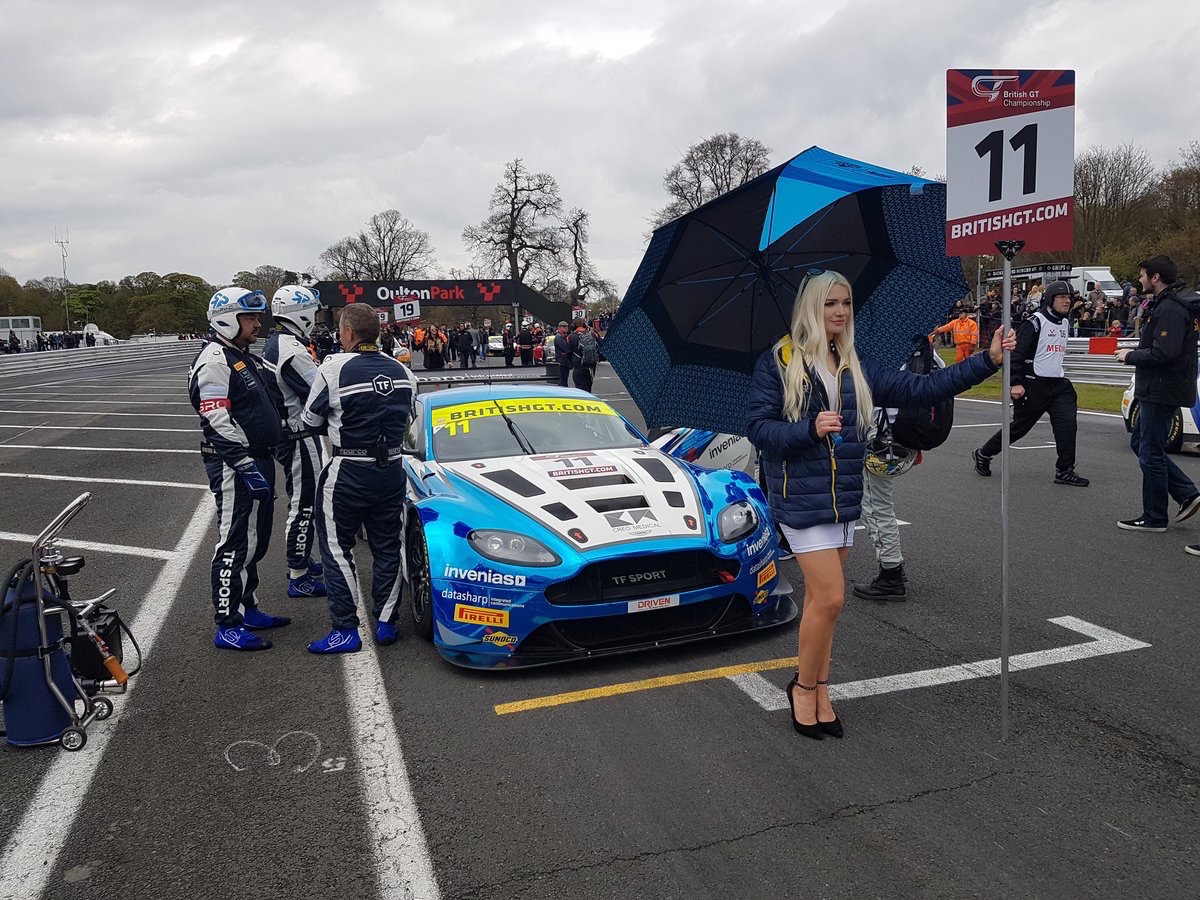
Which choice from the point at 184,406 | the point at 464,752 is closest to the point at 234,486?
the point at 464,752

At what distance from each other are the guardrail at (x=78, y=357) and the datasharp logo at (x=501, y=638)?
37528 millimetres

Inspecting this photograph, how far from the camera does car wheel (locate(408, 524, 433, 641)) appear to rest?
455cm

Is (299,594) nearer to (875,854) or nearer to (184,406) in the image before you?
(875,854)

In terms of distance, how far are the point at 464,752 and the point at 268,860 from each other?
33.9 inches

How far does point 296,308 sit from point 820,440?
3716 millimetres

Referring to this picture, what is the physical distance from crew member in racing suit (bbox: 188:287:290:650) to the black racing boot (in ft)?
11.6

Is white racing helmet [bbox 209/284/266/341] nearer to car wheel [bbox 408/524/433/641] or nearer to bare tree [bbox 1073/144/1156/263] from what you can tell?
car wheel [bbox 408/524/433/641]

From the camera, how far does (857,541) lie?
6.58 m

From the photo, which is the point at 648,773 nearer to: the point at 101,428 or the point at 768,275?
the point at 768,275

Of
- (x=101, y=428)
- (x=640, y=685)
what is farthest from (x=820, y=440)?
(x=101, y=428)

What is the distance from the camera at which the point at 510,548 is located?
161 inches

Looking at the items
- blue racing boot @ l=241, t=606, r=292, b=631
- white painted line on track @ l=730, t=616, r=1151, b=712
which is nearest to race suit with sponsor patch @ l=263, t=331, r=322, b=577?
blue racing boot @ l=241, t=606, r=292, b=631

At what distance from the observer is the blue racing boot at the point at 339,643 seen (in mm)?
4543

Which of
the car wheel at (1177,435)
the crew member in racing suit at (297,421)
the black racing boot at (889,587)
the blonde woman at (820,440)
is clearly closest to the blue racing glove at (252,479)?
the crew member in racing suit at (297,421)
